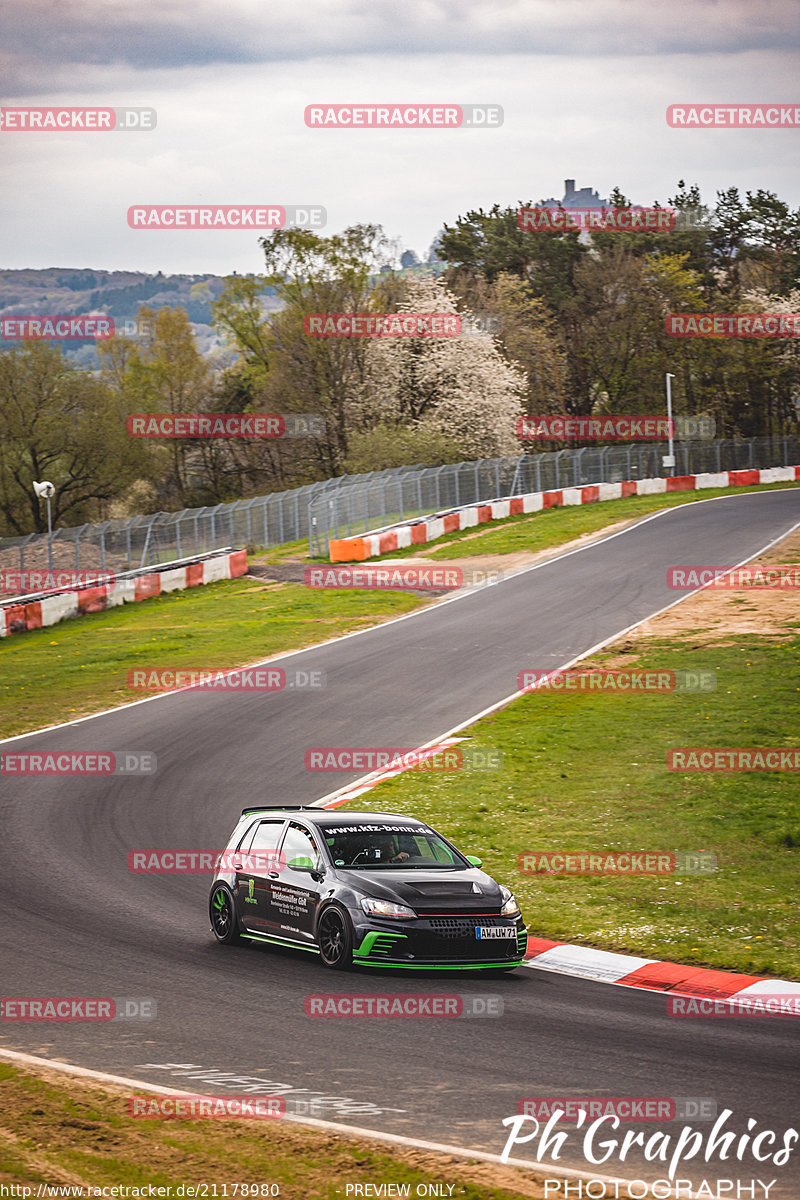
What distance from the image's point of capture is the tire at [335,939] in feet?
36.7

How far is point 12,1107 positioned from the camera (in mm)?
7402

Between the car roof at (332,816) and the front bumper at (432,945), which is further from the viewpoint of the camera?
the car roof at (332,816)

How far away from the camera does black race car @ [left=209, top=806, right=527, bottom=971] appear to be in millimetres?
11102

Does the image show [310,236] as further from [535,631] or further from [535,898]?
[535,898]

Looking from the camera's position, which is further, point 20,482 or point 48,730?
point 20,482

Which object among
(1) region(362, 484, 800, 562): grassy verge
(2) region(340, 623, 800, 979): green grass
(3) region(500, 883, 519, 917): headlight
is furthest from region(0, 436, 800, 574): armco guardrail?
Result: (3) region(500, 883, 519, 917): headlight

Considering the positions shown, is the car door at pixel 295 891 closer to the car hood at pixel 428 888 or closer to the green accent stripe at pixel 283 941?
the green accent stripe at pixel 283 941

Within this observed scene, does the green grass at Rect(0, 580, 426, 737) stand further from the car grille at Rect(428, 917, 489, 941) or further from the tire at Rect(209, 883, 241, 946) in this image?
the car grille at Rect(428, 917, 489, 941)

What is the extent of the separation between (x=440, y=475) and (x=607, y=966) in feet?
138

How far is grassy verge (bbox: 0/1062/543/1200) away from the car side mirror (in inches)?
179

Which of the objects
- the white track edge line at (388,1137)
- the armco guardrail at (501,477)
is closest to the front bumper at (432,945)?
the white track edge line at (388,1137)

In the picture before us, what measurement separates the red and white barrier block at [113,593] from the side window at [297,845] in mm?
25424

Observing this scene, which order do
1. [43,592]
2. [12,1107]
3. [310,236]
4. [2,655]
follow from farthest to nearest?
[310,236] → [43,592] → [2,655] → [12,1107]

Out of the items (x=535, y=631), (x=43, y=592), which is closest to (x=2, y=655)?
(x=43, y=592)
